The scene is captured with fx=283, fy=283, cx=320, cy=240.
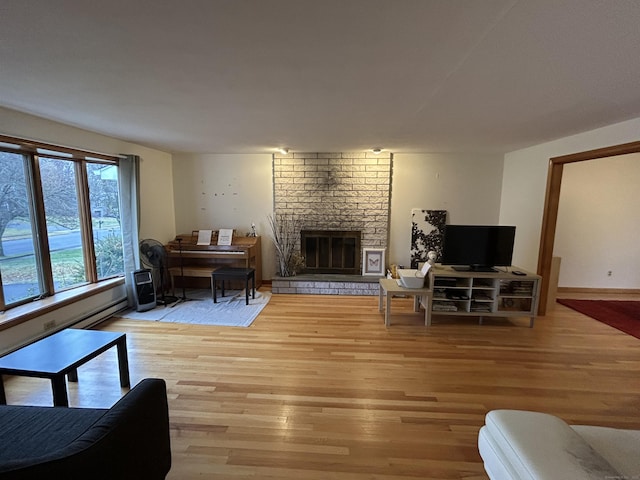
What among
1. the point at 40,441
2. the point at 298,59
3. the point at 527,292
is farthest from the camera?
the point at 527,292

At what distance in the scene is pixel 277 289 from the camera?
461 centimetres

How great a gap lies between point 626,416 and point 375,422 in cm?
175

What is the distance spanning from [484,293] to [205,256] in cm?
405

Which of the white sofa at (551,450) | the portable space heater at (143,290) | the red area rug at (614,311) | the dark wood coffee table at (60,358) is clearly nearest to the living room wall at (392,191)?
the portable space heater at (143,290)

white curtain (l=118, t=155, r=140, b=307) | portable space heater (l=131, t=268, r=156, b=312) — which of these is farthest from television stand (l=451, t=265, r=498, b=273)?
white curtain (l=118, t=155, r=140, b=307)

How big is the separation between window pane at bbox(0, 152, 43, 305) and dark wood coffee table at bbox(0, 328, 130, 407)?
106 centimetres

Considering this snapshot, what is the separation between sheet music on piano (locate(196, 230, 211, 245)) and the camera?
15.3 feet

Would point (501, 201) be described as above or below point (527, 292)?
above

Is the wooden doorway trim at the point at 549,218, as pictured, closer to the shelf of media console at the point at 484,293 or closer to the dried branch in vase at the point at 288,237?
the shelf of media console at the point at 484,293

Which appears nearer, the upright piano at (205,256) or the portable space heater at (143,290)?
the portable space heater at (143,290)

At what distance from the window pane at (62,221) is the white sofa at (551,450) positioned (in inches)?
162

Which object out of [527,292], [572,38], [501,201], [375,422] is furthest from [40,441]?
[501,201]

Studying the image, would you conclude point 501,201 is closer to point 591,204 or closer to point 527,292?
point 591,204

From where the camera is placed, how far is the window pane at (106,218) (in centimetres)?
357
